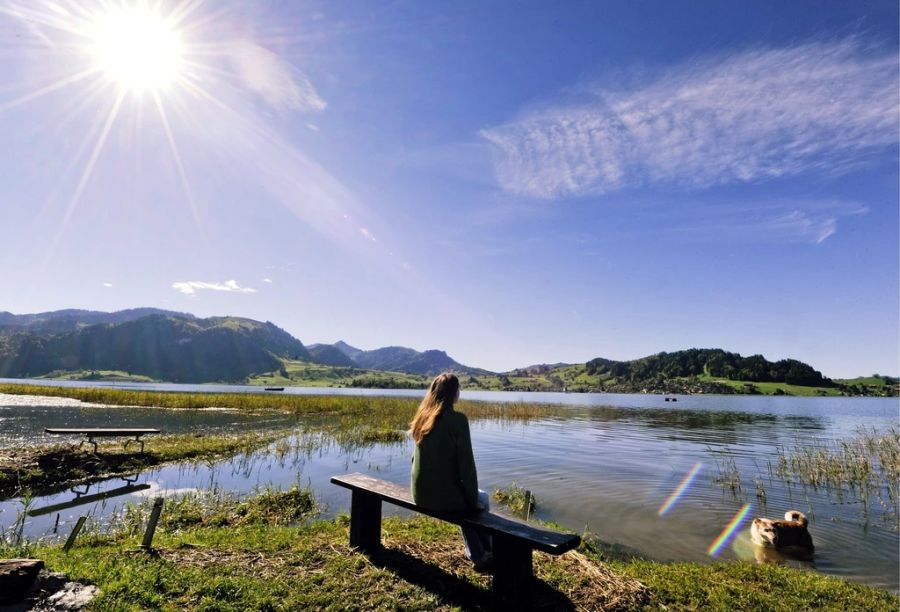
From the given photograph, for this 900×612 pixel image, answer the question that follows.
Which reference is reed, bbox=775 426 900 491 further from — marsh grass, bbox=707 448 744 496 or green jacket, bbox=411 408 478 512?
green jacket, bbox=411 408 478 512

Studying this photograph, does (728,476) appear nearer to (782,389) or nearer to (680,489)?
(680,489)

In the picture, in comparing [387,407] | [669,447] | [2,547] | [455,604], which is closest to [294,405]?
[387,407]

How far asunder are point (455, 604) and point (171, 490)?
13752mm

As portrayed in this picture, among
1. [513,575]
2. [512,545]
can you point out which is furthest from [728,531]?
[512,545]

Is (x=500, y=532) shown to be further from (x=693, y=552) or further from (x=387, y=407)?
(x=387, y=407)

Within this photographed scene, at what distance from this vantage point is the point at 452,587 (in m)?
6.73

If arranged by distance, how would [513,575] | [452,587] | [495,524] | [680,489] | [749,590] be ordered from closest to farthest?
[513,575] → [495,524] → [452,587] → [749,590] → [680,489]

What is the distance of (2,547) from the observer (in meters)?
8.12

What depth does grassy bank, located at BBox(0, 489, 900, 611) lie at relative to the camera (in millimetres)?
6145

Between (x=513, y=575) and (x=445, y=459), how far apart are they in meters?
1.90

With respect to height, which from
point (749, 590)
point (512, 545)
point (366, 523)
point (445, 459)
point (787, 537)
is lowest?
point (787, 537)

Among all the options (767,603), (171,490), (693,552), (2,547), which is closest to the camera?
(767,603)

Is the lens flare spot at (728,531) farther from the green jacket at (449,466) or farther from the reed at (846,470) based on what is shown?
the green jacket at (449,466)

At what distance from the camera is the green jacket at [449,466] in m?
6.66
